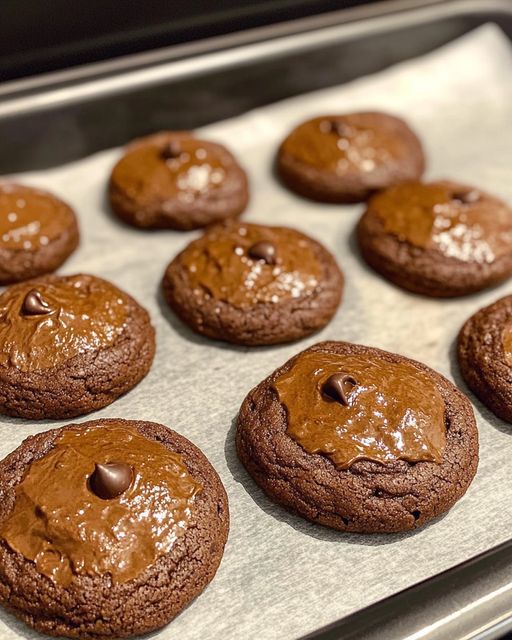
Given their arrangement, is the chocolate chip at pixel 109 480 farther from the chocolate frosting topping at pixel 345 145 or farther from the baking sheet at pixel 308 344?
the chocolate frosting topping at pixel 345 145

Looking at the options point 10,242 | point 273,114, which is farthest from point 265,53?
point 10,242

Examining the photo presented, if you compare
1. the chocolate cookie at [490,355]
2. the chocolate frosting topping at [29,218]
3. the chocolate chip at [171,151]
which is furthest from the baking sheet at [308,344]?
the chocolate chip at [171,151]

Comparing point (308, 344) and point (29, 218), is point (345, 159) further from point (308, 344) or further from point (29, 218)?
point (29, 218)

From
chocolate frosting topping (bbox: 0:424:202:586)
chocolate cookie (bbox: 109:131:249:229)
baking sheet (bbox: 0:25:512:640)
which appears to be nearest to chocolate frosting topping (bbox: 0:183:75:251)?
baking sheet (bbox: 0:25:512:640)

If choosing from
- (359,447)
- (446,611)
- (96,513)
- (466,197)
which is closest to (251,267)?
(359,447)

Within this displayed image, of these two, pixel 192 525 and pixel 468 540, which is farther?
pixel 468 540

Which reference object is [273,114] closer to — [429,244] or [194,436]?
[429,244]
